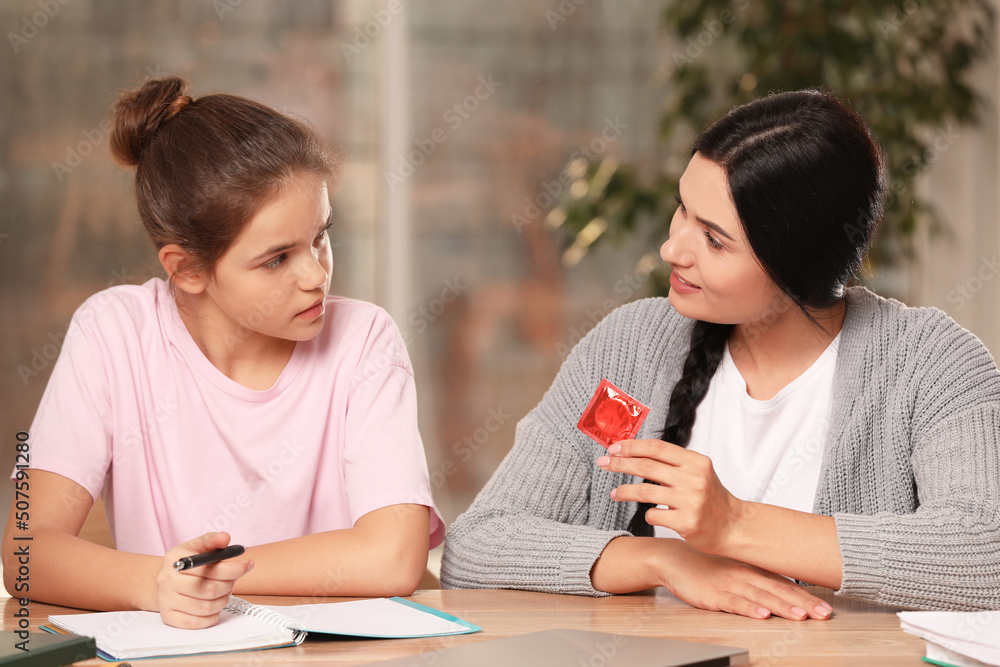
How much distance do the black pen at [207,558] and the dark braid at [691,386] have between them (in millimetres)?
655

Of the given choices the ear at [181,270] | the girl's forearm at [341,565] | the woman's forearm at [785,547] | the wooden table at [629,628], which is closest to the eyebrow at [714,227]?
the woman's forearm at [785,547]

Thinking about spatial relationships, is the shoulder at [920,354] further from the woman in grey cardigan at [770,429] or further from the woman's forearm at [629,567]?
the woman's forearm at [629,567]

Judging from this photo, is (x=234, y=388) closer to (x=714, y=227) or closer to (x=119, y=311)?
(x=119, y=311)

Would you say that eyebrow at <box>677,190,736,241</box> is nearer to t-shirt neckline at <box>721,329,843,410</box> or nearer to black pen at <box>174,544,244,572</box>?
t-shirt neckline at <box>721,329,843,410</box>

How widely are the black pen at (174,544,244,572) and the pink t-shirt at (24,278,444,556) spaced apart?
1.20 ft

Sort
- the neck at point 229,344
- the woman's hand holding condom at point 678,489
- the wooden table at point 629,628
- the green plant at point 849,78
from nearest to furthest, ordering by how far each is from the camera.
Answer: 1. the wooden table at point 629,628
2. the woman's hand holding condom at point 678,489
3. the neck at point 229,344
4. the green plant at point 849,78

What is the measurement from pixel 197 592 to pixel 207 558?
4cm

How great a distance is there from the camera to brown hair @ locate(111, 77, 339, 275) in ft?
4.21

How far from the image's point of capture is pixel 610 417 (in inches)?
46.0

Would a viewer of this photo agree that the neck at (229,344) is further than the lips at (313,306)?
Yes

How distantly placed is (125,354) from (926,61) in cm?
274

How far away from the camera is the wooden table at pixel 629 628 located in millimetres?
888

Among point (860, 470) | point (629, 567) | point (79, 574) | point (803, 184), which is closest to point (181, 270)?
point (79, 574)

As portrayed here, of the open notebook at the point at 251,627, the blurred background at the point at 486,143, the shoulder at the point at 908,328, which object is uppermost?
the blurred background at the point at 486,143
